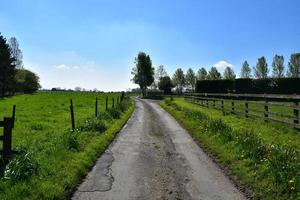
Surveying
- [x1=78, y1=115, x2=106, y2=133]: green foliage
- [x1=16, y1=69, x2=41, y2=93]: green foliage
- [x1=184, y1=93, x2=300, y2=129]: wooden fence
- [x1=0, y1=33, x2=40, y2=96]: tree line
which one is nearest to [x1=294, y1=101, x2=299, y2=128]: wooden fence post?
[x1=184, y1=93, x2=300, y2=129]: wooden fence

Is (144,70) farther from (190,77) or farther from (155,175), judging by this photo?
(155,175)

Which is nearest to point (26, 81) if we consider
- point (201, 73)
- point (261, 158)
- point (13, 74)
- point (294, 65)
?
point (13, 74)

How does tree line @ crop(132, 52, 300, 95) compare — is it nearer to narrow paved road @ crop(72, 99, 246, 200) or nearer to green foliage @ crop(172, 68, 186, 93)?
green foliage @ crop(172, 68, 186, 93)

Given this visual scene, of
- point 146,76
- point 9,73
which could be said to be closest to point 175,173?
point 9,73

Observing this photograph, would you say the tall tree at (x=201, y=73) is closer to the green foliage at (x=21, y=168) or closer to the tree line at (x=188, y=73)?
the tree line at (x=188, y=73)

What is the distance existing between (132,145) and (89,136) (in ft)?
7.19

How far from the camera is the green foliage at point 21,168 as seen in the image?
9008 mm

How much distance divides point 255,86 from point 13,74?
5154cm

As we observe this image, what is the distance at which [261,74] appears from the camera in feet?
377

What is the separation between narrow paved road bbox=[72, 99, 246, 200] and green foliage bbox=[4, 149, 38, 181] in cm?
123

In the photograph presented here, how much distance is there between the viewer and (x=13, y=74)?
291 ft

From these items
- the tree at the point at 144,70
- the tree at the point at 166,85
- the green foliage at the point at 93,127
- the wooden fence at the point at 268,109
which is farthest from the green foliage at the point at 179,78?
the green foliage at the point at 93,127

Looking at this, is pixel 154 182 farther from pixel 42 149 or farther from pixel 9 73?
pixel 9 73

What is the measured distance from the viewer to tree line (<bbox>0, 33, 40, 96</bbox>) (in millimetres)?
83750
